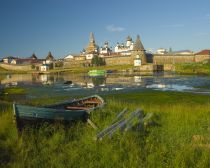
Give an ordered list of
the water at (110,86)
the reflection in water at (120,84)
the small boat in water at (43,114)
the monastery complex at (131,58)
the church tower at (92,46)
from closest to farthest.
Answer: the small boat in water at (43,114) < the water at (110,86) < the reflection in water at (120,84) < the monastery complex at (131,58) < the church tower at (92,46)

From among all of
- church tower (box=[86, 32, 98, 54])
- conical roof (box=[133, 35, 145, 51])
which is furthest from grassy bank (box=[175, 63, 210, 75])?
church tower (box=[86, 32, 98, 54])

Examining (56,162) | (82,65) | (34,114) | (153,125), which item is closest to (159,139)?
(153,125)

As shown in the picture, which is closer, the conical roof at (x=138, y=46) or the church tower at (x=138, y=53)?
the church tower at (x=138, y=53)

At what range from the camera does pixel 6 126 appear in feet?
28.8

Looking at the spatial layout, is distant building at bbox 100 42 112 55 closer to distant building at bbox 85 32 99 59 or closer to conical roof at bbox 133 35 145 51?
distant building at bbox 85 32 99 59

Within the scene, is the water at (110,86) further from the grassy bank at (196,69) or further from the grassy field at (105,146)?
the grassy field at (105,146)

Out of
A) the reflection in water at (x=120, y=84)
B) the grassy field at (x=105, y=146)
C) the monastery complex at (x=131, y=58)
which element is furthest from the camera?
the monastery complex at (x=131, y=58)

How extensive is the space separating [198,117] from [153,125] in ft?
6.97

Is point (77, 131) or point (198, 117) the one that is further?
point (198, 117)

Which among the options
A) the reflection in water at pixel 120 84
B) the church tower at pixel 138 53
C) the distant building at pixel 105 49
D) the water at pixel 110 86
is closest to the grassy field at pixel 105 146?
the water at pixel 110 86

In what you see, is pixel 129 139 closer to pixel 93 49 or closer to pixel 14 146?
pixel 14 146

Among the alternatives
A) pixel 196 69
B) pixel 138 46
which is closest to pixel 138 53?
pixel 138 46

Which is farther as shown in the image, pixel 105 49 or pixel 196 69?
pixel 105 49

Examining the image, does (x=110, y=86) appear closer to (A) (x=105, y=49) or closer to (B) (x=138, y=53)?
(B) (x=138, y=53)
